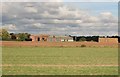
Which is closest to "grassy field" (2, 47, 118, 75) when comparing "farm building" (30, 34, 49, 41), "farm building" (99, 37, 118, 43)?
"farm building" (99, 37, 118, 43)

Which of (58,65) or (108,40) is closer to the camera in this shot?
(58,65)

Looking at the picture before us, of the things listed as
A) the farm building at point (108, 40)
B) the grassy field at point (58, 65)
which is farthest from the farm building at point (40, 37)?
the grassy field at point (58, 65)

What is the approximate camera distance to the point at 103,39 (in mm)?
107688

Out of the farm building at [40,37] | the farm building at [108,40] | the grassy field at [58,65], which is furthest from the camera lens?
the farm building at [40,37]

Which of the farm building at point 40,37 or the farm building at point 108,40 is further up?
the farm building at point 40,37

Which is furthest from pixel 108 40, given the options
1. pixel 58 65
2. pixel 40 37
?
pixel 58 65

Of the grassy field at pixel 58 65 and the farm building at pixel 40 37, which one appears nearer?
the grassy field at pixel 58 65

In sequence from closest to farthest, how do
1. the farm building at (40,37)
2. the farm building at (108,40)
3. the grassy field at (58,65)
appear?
the grassy field at (58,65), the farm building at (108,40), the farm building at (40,37)

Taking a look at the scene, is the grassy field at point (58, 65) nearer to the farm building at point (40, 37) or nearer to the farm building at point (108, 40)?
the farm building at point (108, 40)

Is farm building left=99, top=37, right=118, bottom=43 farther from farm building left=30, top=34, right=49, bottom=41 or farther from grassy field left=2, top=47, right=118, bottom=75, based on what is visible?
grassy field left=2, top=47, right=118, bottom=75

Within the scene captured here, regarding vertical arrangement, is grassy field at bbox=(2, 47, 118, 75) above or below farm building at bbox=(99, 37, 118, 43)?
above

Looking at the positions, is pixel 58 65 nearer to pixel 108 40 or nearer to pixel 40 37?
pixel 108 40

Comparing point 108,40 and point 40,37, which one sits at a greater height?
point 40,37

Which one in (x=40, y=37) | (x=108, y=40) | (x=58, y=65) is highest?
(x=58, y=65)
